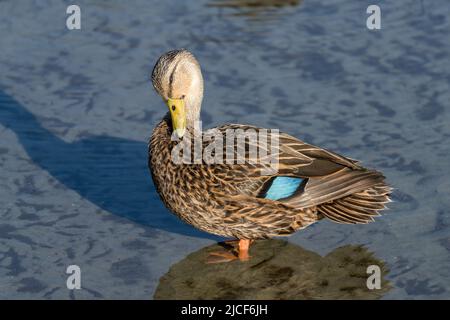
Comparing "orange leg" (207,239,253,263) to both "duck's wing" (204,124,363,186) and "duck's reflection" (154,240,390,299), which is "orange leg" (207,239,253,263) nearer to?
"duck's reflection" (154,240,390,299)

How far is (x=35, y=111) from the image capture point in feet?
27.4

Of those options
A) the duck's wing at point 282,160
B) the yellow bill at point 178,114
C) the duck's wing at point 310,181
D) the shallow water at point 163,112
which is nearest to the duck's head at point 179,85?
the yellow bill at point 178,114

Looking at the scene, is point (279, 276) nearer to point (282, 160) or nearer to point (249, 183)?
point (249, 183)

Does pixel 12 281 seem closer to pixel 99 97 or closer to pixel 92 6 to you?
pixel 99 97

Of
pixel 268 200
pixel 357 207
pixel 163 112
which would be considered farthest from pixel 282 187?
pixel 163 112

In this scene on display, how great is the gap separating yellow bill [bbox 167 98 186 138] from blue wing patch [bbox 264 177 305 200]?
764 millimetres

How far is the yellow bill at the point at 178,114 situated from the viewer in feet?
22.6

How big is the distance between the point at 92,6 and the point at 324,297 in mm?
4835

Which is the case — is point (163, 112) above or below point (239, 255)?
above

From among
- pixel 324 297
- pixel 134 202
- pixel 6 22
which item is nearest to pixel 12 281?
pixel 134 202

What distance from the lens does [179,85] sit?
6.87 metres

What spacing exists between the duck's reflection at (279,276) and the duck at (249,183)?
159mm

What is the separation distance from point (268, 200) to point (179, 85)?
1.01m

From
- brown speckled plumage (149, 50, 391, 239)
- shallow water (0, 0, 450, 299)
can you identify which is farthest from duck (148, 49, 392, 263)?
shallow water (0, 0, 450, 299)
